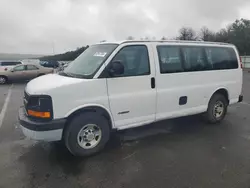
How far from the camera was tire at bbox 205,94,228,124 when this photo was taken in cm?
547

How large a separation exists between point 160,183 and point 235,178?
3.68ft

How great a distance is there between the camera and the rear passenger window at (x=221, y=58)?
529 cm

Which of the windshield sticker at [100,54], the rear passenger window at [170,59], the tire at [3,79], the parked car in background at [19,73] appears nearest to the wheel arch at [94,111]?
the windshield sticker at [100,54]

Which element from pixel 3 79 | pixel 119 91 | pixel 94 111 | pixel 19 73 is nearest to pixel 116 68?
pixel 119 91

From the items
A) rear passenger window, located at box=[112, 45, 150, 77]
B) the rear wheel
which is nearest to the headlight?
rear passenger window, located at box=[112, 45, 150, 77]

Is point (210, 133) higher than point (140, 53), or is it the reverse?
point (140, 53)

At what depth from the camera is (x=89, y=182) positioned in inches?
122

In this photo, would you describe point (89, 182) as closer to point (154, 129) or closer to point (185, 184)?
point (185, 184)

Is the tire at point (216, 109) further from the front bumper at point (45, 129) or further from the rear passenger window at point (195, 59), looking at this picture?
the front bumper at point (45, 129)

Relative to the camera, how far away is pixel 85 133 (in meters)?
3.86

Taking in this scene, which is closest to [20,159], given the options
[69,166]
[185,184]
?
[69,166]

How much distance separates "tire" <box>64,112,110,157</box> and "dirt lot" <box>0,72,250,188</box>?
16 centimetres

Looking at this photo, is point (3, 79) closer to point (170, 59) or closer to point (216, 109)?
point (170, 59)

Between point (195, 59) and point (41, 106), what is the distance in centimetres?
351
